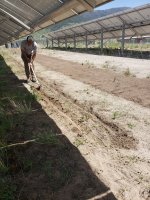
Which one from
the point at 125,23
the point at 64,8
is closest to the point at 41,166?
the point at 64,8

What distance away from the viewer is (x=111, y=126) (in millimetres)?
6617

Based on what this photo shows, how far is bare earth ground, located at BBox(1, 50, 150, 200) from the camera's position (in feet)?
14.3

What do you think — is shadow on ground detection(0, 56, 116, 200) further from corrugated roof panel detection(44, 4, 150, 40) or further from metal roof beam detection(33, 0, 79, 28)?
corrugated roof panel detection(44, 4, 150, 40)

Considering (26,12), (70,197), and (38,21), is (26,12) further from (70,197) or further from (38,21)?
(70,197)

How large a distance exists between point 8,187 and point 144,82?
342 inches

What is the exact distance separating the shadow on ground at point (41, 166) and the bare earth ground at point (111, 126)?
0.55ft

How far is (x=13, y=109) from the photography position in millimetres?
7852

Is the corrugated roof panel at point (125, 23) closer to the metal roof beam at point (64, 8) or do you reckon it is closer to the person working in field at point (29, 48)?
the person working in field at point (29, 48)

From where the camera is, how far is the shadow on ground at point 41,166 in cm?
399

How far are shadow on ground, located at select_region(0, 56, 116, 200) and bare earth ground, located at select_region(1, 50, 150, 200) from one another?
169mm

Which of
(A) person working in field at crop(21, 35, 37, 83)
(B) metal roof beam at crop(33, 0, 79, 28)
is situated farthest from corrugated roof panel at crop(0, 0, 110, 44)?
(A) person working in field at crop(21, 35, 37, 83)

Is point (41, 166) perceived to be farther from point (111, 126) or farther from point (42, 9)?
point (42, 9)

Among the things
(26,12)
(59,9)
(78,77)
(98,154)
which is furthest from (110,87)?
(98,154)

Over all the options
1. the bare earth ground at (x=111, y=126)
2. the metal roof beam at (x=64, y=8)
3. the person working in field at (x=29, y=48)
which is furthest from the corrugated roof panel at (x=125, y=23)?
the metal roof beam at (x=64, y=8)
